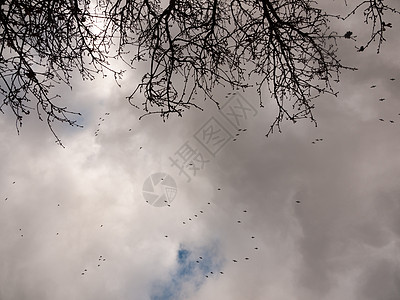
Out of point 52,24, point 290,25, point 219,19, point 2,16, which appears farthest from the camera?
point 219,19

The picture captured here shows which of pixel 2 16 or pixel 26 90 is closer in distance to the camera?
pixel 2 16

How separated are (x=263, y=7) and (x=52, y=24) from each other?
2.77 metres

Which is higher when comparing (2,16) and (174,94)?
(2,16)

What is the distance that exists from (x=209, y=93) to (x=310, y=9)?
1.80 meters

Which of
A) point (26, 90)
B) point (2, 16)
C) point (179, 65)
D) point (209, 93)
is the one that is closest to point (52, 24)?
point (2, 16)

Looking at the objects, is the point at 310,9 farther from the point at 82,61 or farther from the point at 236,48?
the point at 82,61

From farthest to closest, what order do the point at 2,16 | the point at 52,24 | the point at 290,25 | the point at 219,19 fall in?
the point at 219,19, the point at 290,25, the point at 52,24, the point at 2,16

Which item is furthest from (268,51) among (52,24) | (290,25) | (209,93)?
(52,24)

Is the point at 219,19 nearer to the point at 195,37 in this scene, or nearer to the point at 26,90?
the point at 195,37

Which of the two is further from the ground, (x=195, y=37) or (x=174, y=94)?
(x=195, y=37)

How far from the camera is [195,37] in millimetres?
4168

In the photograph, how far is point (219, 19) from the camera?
4391mm

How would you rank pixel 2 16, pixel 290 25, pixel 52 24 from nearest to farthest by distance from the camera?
1. pixel 2 16
2. pixel 52 24
3. pixel 290 25

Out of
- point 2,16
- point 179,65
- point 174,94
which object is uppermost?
point 2,16
